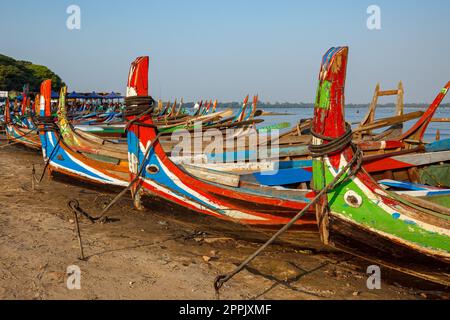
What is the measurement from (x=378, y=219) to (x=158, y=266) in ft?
7.34

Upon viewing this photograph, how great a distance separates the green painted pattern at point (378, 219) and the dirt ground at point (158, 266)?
1.90ft

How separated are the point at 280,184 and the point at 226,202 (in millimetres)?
1278

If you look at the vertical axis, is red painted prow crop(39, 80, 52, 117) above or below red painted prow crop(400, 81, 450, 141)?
above

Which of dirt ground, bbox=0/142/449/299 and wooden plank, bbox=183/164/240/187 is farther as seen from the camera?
wooden plank, bbox=183/164/240/187

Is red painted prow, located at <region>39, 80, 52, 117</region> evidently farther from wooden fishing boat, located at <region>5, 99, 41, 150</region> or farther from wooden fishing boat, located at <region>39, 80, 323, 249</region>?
wooden fishing boat, located at <region>5, 99, 41, 150</region>

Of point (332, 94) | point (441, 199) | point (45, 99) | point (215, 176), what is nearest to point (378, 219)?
point (441, 199)

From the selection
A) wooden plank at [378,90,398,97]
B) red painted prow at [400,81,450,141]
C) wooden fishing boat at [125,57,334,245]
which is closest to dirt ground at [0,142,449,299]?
wooden fishing boat at [125,57,334,245]

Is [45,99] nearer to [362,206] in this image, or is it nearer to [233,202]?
[233,202]

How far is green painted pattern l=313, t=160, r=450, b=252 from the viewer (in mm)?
3635

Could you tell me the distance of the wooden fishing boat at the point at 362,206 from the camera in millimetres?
3626

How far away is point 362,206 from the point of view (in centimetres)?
376

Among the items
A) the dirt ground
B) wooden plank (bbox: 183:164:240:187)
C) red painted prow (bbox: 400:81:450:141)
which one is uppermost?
red painted prow (bbox: 400:81:450:141)

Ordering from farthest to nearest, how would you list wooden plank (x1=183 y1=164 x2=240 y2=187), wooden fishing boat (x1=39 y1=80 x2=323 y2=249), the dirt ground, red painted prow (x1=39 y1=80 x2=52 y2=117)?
red painted prow (x1=39 y1=80 x2=52 y2=117)
wooden plank (x1=183 y1=164 x2=240 y2=187)
wooden fishing boat (x1=39 y1=80 x2=323 y2=249)
the dirt ground
